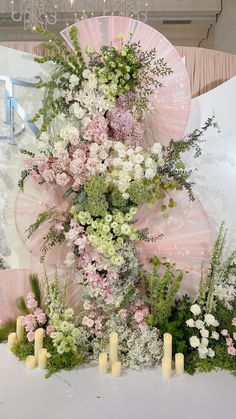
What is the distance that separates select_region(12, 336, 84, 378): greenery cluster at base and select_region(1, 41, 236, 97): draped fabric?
5.55ft

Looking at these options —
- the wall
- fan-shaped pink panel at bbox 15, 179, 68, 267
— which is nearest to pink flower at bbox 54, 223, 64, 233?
fan-shaped pink panel at bbox 15, 179, 68, 267

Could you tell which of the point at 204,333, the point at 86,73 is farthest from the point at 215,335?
the point at 86,73

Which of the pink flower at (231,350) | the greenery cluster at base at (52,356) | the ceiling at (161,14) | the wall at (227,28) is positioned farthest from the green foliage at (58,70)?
the wall at (227,28)

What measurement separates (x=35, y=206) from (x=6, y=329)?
70 cm

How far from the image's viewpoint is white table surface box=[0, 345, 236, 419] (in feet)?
5.60

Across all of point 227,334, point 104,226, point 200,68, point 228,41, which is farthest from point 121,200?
point 228,41

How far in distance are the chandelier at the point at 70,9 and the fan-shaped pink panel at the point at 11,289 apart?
3.38 meters

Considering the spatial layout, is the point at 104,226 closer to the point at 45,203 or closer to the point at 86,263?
the point at 86,263

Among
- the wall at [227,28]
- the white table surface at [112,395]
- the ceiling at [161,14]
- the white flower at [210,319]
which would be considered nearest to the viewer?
the white table surface at [112,395]

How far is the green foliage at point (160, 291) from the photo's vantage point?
220 centimetres

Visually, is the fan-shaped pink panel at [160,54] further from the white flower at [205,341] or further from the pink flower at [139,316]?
the white flower at [205,341]

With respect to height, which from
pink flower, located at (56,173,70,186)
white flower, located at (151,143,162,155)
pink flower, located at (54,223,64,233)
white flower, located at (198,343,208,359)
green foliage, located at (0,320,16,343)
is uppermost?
white flower, located at (151,143,162,155)

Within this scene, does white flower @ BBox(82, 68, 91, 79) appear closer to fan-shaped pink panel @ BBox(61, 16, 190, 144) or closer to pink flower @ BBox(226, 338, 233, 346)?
fan-shaped pink panel @ BBox(61, 16, 190, 144)

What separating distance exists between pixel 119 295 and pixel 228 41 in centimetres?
545
